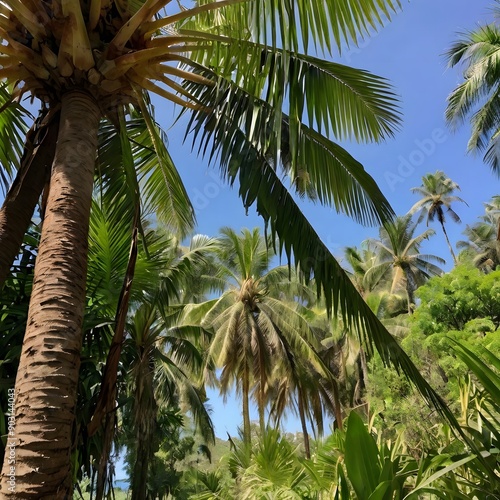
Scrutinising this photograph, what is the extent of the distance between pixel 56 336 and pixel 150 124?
2.41 metres

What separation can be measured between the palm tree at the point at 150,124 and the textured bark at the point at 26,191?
0.86 ft

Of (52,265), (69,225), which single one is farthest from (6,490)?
(69,225)

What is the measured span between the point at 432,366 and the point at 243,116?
40.5ft

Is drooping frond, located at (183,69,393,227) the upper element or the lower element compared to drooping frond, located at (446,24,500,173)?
lower

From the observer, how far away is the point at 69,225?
241 cm

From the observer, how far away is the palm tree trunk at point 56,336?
5.72 ft

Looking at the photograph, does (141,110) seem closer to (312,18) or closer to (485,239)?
(312,18)

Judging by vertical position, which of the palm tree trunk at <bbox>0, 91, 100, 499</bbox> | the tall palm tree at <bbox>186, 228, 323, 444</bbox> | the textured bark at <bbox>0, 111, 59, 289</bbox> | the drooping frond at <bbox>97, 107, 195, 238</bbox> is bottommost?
Answer: the palm tree trunk at <bbox>0, 91, 100, 499</bbox>

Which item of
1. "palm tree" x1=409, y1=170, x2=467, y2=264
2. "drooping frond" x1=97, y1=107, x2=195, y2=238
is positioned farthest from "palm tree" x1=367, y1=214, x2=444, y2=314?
"drooping frond" x1=97, y1=107, x2=195, y2=238

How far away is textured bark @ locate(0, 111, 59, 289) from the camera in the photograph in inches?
115

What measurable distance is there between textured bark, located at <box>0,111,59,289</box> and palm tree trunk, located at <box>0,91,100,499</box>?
0.62m

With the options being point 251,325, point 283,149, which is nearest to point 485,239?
point 251,325

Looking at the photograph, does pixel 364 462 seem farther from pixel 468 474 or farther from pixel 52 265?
pixel 52 265

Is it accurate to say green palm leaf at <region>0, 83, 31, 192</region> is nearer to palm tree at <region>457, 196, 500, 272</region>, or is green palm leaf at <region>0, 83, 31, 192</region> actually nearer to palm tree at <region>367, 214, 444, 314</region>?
palm tree at <region>367, 214, 444, 314</region>
